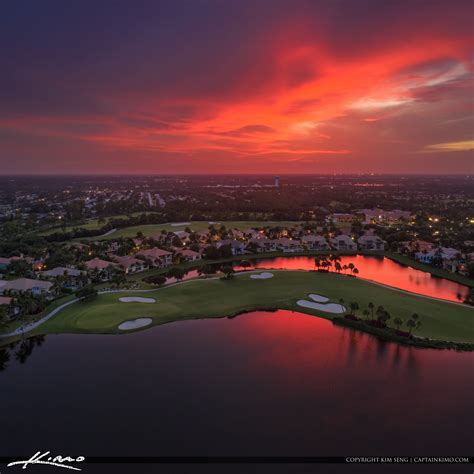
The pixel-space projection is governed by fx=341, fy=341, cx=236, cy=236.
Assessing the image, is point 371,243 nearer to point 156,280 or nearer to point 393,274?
point 393,274

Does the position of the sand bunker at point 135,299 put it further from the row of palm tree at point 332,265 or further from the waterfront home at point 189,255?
the row of palm tree at point 332,265

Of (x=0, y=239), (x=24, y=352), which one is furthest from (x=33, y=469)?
(x=0, y=239)

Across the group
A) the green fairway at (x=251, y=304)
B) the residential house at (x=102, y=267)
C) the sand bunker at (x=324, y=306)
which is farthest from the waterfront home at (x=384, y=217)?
the residential house at (x=102, y=267)

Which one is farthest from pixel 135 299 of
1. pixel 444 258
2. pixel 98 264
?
pixel 444 258

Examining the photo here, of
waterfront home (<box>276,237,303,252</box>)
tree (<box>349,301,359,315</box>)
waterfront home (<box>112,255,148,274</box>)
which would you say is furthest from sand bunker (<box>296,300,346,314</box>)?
waterfront home (<box>276,237,303,252</box>)

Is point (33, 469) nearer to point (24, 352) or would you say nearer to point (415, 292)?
point (24, 352)
